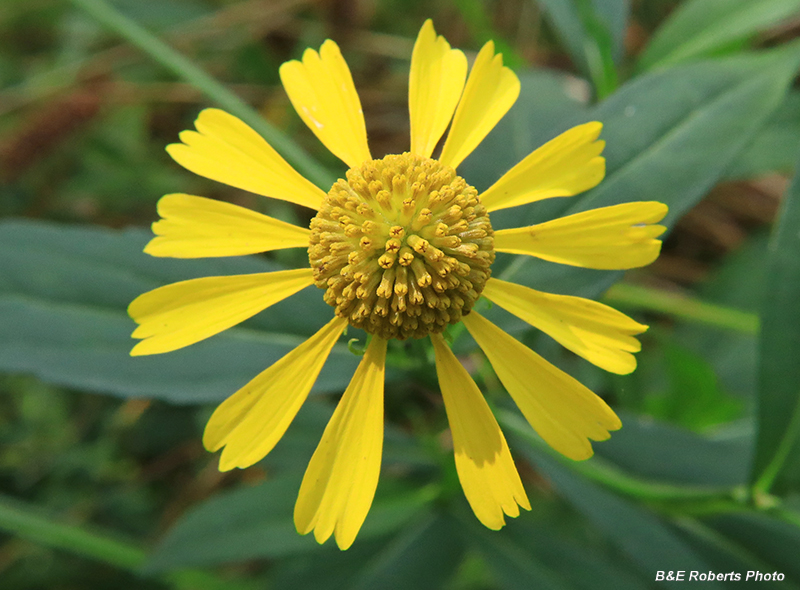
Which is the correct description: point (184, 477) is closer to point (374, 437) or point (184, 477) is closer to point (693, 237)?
point (374, 437)

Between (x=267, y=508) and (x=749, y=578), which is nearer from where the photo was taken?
(x=749, y=578)

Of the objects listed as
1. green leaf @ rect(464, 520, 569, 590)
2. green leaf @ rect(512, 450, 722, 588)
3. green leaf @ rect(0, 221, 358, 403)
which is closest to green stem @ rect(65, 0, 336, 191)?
green leaf @ rect(0, 221, 358, 403)

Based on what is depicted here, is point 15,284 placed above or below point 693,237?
above

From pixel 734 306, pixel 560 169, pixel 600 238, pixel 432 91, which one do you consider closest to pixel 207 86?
pixel 432 91

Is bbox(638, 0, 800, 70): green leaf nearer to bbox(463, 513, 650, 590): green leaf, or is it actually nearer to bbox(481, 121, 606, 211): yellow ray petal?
bbox(481, 121, 606, 211): yellow ray petal

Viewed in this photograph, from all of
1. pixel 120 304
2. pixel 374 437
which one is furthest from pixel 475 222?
pixel 120 304

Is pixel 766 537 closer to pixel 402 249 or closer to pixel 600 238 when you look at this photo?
pixel 600 238

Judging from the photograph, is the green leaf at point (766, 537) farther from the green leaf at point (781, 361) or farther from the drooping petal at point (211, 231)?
the drooping petal at point (211, 231)
